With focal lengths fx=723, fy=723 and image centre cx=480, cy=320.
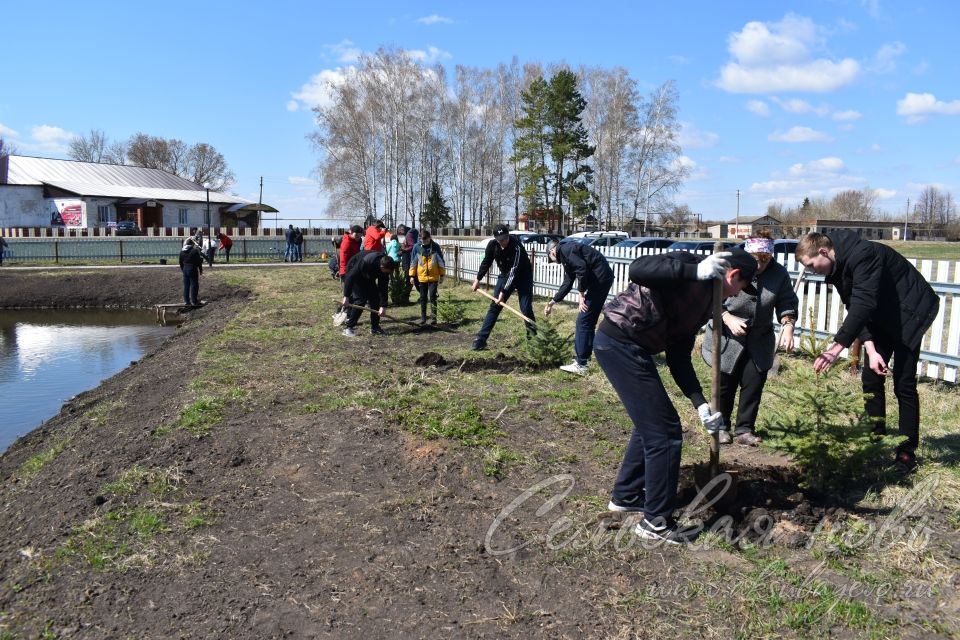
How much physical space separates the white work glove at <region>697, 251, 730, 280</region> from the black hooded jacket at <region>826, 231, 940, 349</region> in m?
1.46

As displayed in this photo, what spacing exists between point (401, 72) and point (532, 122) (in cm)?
926

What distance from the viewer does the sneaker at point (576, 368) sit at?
777 centimetres

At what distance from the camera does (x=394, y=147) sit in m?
50.2

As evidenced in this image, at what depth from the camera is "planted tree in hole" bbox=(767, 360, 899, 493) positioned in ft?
13.6

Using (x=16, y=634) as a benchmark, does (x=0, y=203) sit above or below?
above

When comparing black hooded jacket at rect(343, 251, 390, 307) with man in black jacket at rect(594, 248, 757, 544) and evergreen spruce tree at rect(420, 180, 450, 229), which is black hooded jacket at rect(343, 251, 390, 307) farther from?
evergreen spruce tree at rect(420, 180, 450, 229)

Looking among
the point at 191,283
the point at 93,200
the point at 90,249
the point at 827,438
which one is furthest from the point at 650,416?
the point at 93,200

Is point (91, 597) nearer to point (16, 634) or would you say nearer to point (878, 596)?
point (16, 634)

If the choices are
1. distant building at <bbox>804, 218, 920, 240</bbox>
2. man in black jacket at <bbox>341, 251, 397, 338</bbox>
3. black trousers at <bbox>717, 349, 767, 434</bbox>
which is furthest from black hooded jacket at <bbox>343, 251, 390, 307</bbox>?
distant building at <bbox>804, 218, 920, 240</bbox>

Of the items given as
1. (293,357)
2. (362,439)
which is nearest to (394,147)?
(293,357)

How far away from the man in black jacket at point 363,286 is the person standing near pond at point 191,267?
289 inches

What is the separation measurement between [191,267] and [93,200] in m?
41.3

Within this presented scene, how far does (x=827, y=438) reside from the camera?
416 cm

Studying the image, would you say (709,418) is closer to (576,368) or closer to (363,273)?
(576,368)
